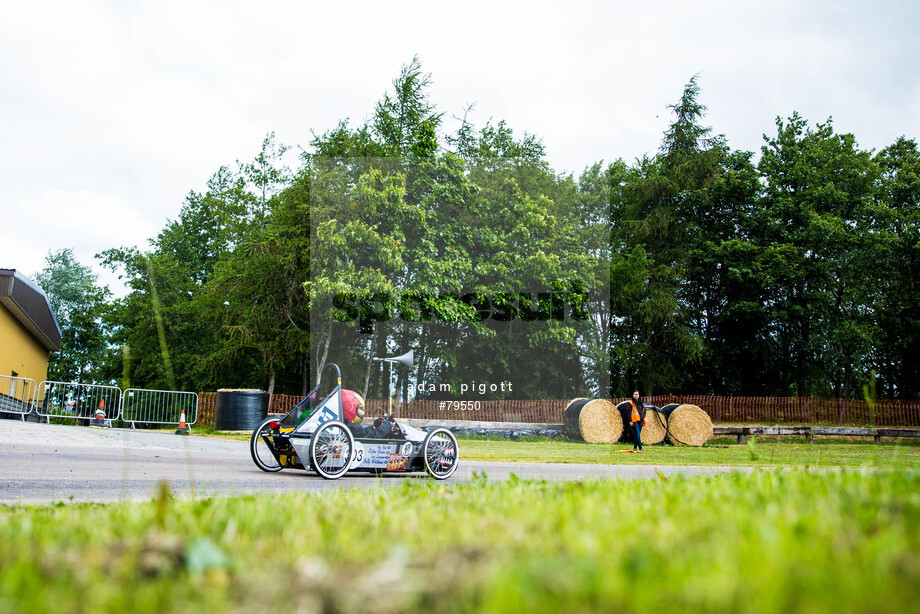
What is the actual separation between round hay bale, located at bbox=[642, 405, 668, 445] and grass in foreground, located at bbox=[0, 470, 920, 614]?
68.6ft

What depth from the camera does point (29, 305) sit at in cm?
3250

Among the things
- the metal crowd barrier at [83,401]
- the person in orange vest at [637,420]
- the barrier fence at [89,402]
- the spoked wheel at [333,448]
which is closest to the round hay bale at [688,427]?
the person in orange vest at [637,420]

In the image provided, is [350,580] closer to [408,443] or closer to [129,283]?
[408,443]

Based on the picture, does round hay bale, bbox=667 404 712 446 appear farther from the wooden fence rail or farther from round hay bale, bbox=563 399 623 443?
the wooden fence rail

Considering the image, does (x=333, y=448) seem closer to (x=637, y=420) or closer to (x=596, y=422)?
(x=637, y=420)

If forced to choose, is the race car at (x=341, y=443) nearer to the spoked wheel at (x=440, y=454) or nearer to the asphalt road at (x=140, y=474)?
the spoked wheel at (x=440, y=454)

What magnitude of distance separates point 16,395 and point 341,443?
69.5 ft

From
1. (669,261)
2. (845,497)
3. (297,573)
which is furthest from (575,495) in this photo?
(669,261)

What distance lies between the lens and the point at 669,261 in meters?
39.4

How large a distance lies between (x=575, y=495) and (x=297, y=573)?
2.24 meters

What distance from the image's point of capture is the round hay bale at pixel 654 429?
22969 mm

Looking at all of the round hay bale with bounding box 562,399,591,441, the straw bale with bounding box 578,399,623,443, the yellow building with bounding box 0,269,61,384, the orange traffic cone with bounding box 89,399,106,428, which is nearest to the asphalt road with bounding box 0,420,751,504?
the orange traffic cone with bounding box 89,399,106,428

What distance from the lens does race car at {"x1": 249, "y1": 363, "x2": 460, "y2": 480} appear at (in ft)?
26.0

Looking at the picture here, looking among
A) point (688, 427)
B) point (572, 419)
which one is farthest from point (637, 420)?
point (572, 419)
